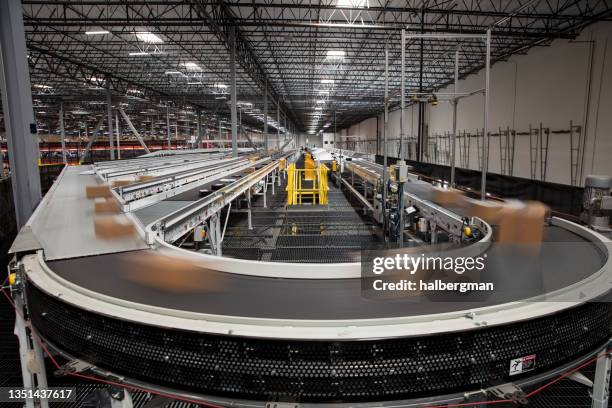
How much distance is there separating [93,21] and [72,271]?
1225 cm

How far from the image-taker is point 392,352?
1.22m

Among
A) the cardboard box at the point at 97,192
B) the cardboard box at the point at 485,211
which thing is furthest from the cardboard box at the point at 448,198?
the cardboard box at the point at 97,192

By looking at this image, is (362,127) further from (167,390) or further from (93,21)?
(167,390)

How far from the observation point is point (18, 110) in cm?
338

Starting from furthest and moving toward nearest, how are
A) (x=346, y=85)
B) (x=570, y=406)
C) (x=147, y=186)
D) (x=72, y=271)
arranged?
(x=346, y=85) < (x=147, y=186) < (x=570, y=406) < (x=72, y=271)

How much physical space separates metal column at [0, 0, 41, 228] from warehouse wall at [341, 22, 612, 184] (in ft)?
41.0

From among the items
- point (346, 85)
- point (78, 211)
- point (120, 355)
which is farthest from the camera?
point (346, 85)

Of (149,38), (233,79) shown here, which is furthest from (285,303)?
(149,38)

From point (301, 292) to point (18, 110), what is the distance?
3487 millimetres

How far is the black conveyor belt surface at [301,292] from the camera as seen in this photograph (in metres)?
1.43

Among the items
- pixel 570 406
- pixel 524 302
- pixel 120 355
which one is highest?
pixel 524 302

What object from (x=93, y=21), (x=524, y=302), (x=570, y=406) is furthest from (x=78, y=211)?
(x=93, y=21)

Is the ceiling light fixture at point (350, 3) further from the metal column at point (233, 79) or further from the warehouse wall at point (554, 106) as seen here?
the warehouse wall at point (554, 106)

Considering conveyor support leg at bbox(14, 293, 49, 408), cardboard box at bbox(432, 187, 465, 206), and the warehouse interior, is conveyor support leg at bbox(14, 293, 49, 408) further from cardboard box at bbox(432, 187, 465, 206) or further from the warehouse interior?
cardboard box at bbox(432, 187, 465, 206)
